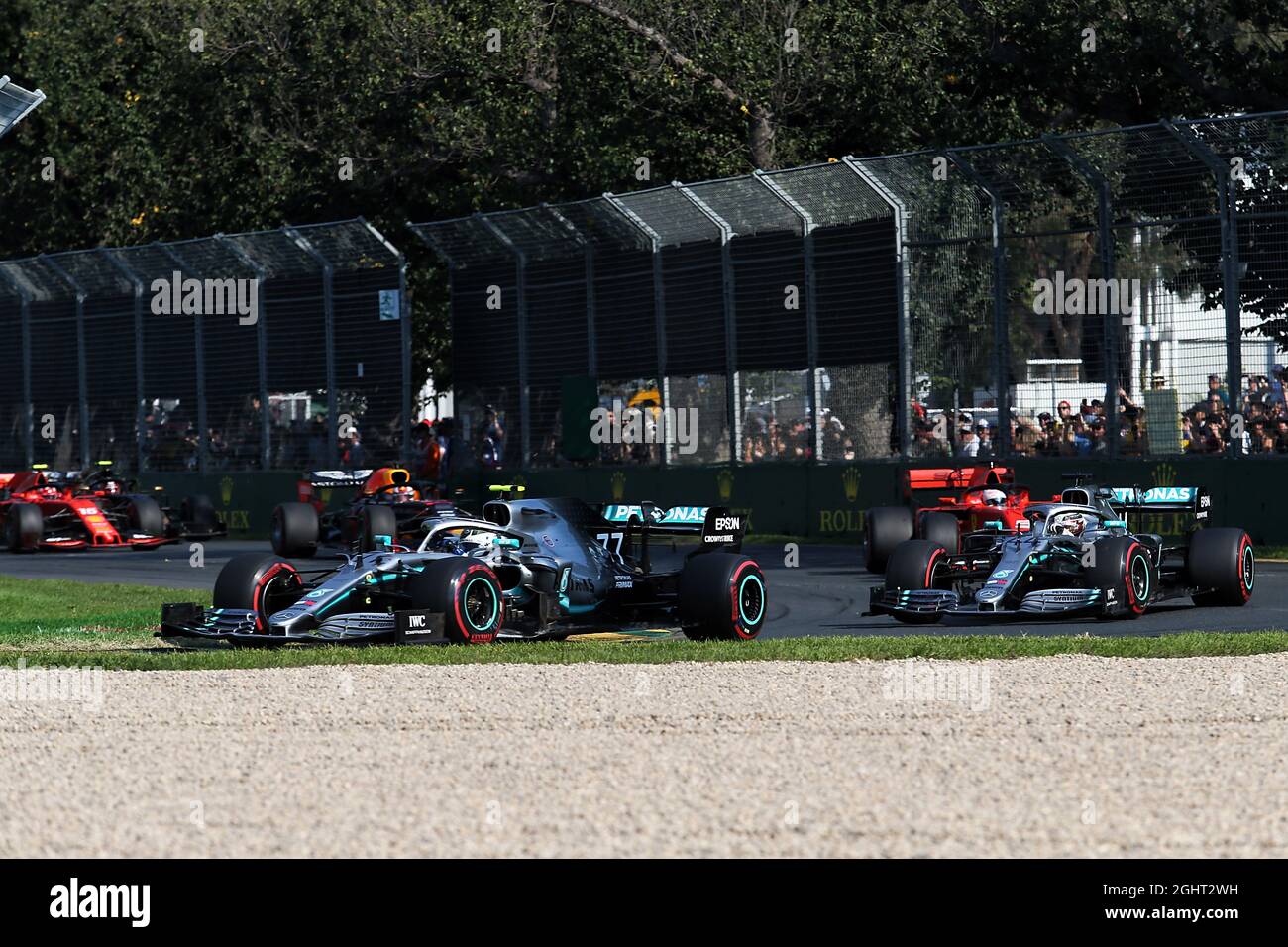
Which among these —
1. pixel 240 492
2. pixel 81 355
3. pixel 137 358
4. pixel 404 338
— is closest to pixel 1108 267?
pixel 404 338

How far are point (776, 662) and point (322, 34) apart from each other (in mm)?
24206

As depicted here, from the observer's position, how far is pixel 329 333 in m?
31.0

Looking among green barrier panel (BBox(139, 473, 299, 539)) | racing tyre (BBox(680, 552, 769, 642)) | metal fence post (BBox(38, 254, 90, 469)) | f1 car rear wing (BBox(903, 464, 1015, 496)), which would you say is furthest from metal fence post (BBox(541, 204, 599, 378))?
racing tyre (BBox(680, 552, 769, 642))

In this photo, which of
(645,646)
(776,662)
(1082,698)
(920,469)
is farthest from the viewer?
(920,469)

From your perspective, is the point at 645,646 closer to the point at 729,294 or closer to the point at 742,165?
the point at 729,294

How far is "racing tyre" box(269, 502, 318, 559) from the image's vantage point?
902 inches

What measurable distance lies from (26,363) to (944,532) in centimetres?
2199

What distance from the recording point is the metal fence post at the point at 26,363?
3516cm

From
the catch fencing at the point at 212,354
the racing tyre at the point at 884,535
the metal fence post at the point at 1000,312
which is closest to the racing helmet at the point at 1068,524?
the racing tyre at the point at 884,535

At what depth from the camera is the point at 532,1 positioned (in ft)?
108

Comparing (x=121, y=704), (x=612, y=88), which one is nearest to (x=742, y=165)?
(x=612, y=88)

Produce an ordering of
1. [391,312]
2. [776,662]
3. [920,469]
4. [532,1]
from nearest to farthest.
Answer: [776,662]
[920,469]
[391,312]
[532,1]

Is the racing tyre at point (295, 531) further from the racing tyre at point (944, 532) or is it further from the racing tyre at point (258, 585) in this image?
the racing tyre at point (258, 585)

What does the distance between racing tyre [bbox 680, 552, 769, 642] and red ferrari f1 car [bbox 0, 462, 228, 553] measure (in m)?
14.2
